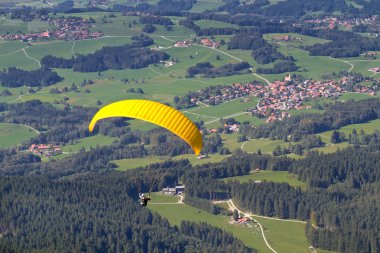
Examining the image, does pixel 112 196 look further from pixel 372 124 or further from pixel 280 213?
pixel 372 124

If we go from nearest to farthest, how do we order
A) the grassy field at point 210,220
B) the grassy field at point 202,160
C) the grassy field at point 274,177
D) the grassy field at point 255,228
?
the grassy field at point 255,228 → the grassy field at point 210,220 → the grassy field at point 274,177 → the grassy field at point 202,160

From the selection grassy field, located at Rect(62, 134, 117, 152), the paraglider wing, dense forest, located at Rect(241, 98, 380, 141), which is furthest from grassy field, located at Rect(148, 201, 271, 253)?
grassy field, located at Rect(62, 134, 117, 152)

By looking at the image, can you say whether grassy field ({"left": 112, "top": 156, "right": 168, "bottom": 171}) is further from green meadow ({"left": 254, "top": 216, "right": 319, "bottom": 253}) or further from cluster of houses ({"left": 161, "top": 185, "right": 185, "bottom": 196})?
green meadow ({"left": 254, "top": 216, "right": 319, "bottom": 253})

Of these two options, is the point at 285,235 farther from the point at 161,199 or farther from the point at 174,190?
the point at 174,190

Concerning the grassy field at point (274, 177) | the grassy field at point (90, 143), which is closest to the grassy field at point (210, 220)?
the grassy field at point (274, 177)

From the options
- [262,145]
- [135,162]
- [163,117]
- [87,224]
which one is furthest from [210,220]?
[163,117]

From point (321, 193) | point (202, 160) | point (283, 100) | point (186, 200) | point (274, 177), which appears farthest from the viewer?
point (283, 100)

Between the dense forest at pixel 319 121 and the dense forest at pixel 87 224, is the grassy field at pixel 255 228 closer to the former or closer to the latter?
the dense forest at pixel 87 224
